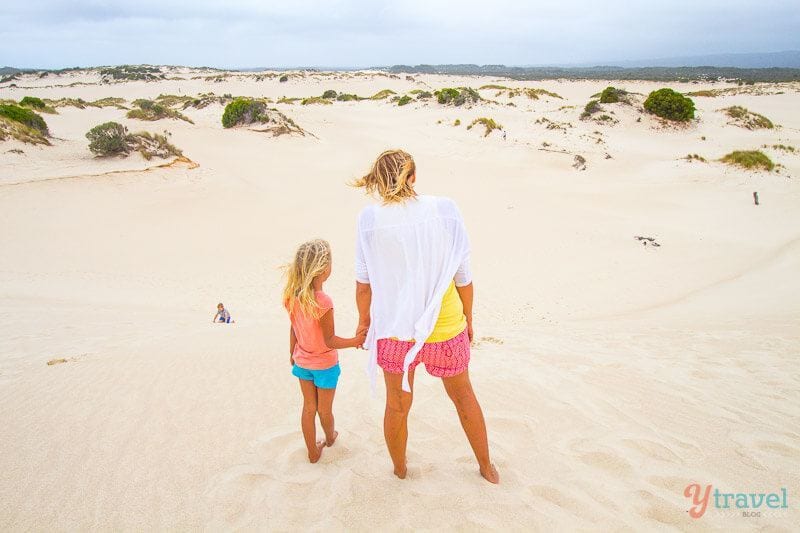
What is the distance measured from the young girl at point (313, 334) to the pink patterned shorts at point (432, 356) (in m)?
0.19

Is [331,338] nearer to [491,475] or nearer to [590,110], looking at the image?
[491,475]

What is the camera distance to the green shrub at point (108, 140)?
15.1 metres

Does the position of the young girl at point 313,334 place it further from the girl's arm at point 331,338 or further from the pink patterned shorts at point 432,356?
the pink patterned shorts at point 432,356

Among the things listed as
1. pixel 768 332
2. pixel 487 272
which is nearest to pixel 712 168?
pixel 487 272

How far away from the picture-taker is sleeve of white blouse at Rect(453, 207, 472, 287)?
2.23 metres

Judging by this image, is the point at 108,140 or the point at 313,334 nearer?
the point at 313,334

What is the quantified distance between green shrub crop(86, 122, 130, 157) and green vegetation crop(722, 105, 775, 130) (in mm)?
31349

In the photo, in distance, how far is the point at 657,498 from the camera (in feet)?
8.02

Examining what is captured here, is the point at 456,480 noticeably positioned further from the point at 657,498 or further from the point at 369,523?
the point at 657,498

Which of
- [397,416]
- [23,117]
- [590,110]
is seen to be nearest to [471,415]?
[397,416]

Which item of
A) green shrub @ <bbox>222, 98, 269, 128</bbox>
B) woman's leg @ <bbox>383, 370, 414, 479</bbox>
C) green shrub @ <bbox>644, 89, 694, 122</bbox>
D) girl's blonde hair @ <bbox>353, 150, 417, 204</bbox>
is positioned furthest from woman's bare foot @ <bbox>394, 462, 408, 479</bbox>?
green shrub @ <bbox>644, 89, 694, 122</bbox>

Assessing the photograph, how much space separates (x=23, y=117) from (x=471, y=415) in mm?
21326

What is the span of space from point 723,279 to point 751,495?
8.13m

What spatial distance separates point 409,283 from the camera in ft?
7.12
